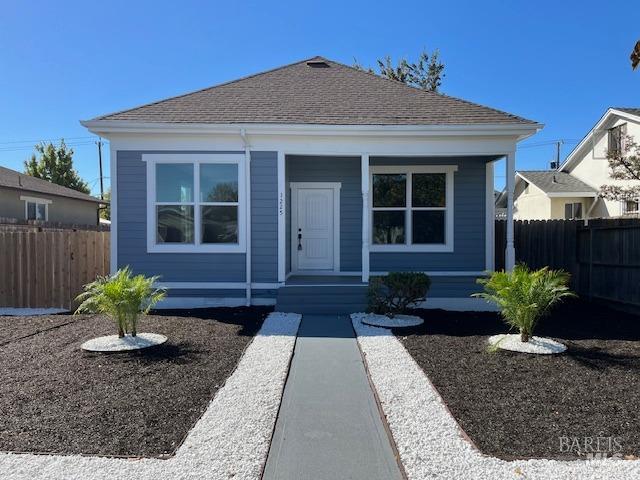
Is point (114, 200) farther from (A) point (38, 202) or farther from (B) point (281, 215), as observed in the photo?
(A) point (38, 202)

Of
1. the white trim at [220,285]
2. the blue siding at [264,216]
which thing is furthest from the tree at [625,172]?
the white trim at [220,285]

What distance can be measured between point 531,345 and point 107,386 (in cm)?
485

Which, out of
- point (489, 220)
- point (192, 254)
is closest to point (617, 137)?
point (489, 220)

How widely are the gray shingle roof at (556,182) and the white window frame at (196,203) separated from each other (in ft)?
58.4

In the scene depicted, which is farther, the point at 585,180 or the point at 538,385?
the point at 585,180

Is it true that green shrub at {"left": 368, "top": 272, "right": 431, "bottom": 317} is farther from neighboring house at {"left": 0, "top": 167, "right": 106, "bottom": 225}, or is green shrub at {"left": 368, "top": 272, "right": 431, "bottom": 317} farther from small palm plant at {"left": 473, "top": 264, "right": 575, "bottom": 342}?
neighboring house at {"left": 0, "top": 167, "right": 106, "bottom": 225}

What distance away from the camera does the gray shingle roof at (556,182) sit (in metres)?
21.7

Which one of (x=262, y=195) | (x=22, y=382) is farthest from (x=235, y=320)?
(x=22, y=382)

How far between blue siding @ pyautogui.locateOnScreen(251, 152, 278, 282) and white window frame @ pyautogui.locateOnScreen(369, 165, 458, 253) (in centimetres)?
248

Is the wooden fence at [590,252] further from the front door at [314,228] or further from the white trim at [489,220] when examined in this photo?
the front door at [314,228]

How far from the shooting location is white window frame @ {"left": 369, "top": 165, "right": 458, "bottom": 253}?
10422 mm

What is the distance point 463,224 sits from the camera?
34.1 ft

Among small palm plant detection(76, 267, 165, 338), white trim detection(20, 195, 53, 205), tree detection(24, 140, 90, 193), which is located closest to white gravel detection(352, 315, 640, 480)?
small palm plant detection(76, 267, 165, 338)

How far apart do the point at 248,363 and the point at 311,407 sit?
1448mm
